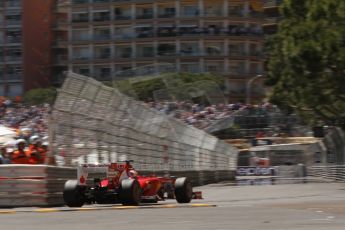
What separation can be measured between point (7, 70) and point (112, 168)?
88.7 meters

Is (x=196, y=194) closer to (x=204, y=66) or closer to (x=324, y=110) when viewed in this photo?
(x=324, y=110)

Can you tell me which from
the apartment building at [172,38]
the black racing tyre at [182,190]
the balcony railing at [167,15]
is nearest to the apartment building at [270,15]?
the apartment building at [172,38]

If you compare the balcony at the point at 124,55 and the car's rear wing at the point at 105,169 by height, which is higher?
the balcony at the point at 124,55

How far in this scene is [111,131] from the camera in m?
22.5

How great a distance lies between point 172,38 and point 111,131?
76194 millimetres

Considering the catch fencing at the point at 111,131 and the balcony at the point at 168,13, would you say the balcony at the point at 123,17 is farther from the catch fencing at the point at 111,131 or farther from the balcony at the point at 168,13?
the catch fencing at the point at 111,131

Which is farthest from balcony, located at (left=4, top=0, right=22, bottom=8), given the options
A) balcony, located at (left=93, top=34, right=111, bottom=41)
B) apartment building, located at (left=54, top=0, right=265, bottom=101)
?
balcony, located at (left=93, top=34, right=111, bottom=41)

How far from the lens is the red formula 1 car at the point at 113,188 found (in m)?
17.5

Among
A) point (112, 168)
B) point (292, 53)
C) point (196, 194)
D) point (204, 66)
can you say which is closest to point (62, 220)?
point (112, 168)

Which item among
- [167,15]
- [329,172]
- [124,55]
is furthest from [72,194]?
[167,15]

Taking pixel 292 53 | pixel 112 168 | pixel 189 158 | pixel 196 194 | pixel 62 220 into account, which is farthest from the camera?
pixel 292 53

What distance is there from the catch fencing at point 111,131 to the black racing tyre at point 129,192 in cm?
216

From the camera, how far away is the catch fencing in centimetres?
1933

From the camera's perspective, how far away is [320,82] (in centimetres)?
3947
